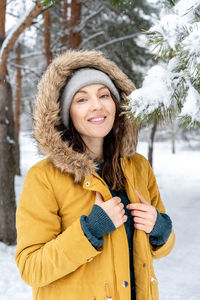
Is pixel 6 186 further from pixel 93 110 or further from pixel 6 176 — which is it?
pixel 93 110

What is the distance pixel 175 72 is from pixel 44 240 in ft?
3.13

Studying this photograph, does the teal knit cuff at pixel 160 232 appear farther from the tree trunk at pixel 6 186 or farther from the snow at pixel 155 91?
the tree trunk at pixel 6 186

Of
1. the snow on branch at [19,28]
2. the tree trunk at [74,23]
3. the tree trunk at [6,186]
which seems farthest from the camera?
the tree trunk at [74,23]

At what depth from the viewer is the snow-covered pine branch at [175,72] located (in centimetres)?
87

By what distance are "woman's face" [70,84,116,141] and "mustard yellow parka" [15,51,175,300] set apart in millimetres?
120

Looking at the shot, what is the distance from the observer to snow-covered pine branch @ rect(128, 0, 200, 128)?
0.87 meters

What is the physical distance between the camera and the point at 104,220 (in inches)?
51.6

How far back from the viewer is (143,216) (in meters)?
1.47

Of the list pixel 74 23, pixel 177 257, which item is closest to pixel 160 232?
pixel 177 257

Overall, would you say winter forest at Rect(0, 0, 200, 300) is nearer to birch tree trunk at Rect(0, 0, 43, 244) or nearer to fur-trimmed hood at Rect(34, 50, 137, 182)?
birch tree trunk at Rect(0, 0, 43, 244)

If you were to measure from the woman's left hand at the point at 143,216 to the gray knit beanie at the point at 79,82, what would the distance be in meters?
0.64

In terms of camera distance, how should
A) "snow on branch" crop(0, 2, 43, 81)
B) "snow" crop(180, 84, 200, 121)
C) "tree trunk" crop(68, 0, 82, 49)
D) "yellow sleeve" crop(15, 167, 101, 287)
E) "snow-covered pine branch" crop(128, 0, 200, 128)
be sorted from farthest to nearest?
"tree trunk" crop(68, 0, 82, 49), "snow on branch" crop(0, 2, 43, 81), "yellow sleeve" crop(15, 167, 101, 287), "snow" crop(180, 84, 200, 121), "snow-covered pine branch" crop(128, 0, 200, 128)

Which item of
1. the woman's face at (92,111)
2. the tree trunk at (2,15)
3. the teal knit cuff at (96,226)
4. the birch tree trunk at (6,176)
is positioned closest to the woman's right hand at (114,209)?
the teal knit cuff at (96,226)

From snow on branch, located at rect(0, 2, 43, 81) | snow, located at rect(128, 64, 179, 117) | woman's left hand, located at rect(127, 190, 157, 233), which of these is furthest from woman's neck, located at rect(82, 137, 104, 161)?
snow on branch, located at rect(0, 2, 43, 81)
